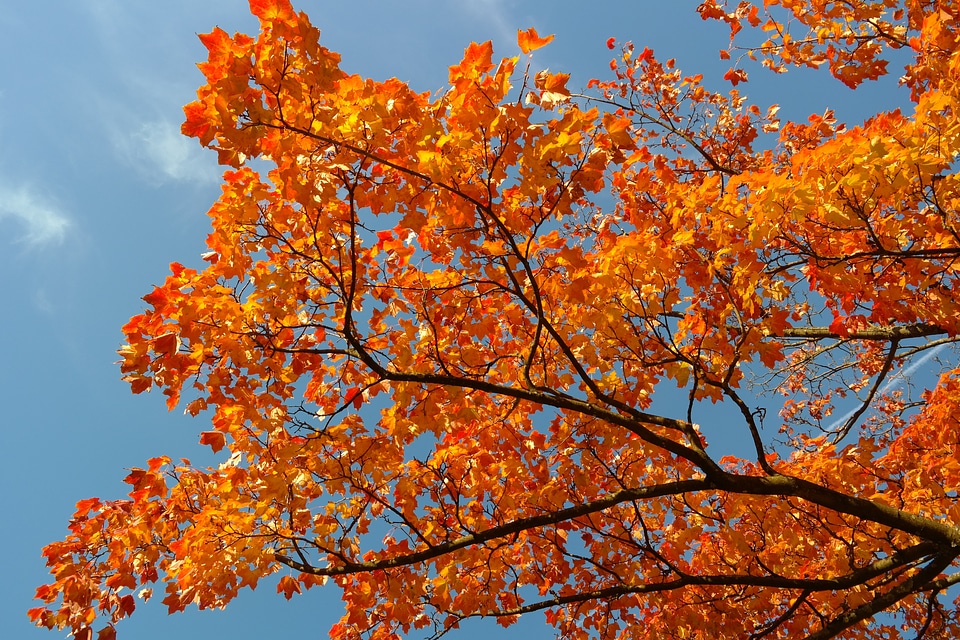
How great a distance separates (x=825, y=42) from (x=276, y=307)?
5.82 m

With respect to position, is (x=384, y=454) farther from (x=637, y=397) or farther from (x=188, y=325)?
(x=637, y=397)

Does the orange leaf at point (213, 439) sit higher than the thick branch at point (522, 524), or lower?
higher

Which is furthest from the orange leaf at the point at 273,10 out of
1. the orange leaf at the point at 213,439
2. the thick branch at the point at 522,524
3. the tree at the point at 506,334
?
the thick branch at the point at 522,524

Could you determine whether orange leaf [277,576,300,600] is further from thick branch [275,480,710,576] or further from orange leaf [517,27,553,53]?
orange leaf [517,27,553,53]

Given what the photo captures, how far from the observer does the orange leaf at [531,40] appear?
3285mm

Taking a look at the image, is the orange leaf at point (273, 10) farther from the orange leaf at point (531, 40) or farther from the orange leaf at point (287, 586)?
the orange leaf at point (287, 586)

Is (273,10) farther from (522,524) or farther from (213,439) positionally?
(522,524)

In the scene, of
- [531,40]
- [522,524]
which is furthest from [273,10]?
[522,524]

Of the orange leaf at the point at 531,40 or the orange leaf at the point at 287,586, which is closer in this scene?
the orange leaf at the point at 531,40

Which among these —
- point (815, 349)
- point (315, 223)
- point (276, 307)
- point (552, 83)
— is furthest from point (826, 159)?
point (815, 349)

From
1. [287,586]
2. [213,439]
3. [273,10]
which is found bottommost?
[287,586]

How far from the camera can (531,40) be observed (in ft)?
10.8

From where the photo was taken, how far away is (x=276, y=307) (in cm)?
421

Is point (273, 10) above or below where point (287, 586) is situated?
above
